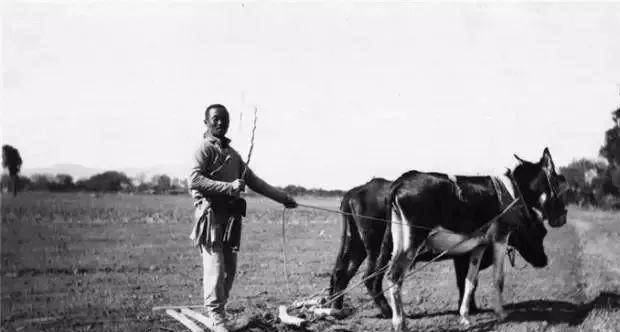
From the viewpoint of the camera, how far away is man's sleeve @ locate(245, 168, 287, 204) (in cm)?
627

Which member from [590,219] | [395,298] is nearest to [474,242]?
[395,298]

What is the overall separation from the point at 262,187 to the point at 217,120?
1.05m

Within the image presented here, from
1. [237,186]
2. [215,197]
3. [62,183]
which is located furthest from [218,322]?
[62,183]

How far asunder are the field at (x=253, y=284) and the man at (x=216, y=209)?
0.61 meters

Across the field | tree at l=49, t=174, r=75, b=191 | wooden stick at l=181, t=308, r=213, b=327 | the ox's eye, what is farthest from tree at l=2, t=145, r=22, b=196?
tree at l=49, t=174, r=75, b=191

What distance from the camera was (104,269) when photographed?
38.2 feet

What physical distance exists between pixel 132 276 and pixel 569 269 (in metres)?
9.24

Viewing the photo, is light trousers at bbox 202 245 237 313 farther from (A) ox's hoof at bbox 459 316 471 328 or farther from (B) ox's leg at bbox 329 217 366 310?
(A) ox's hoof at bbox 459 316 471 328

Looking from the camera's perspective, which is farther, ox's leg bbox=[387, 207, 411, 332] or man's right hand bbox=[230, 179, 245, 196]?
ox's leg bbox=[387, 207, 411, 332]

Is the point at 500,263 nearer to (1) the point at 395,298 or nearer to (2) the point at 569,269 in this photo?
(1) the point at 395,298

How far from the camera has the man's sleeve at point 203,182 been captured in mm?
5496

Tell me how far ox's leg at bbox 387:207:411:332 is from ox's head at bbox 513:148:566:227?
2.03 meters

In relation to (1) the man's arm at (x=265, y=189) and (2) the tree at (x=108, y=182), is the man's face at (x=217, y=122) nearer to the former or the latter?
(1) the man's arm at (x=265, y=189)

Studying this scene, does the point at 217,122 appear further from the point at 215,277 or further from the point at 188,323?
the point at 188,323
